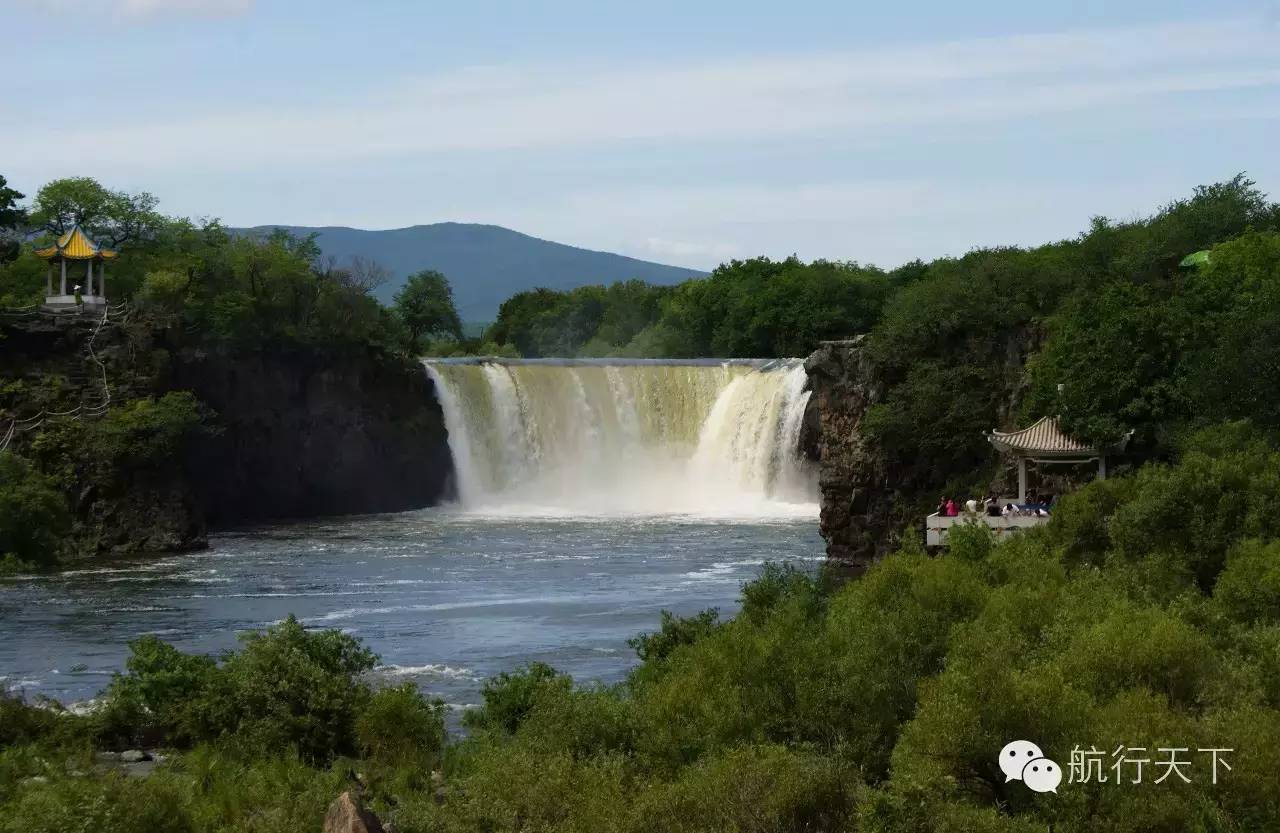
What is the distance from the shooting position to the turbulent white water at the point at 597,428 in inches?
2456

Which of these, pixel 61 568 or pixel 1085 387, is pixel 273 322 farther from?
pixel 1085 387

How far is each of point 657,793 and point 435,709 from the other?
7.61m

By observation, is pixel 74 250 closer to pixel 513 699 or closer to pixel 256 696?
pixel 256 696

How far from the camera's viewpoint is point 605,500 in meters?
63.4

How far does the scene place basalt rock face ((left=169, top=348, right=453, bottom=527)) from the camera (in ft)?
194

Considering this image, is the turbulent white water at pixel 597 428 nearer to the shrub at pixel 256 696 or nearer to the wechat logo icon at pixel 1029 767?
the shrub at pixel 256 696

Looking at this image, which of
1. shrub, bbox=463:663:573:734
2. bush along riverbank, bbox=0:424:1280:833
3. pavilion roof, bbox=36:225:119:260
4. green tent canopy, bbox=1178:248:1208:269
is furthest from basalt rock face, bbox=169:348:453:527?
shrub, bbox=463:663:573:734

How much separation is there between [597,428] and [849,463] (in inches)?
833

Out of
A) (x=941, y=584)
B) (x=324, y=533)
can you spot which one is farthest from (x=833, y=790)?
(x=324, y=533)

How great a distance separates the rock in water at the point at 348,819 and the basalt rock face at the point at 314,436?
132ft

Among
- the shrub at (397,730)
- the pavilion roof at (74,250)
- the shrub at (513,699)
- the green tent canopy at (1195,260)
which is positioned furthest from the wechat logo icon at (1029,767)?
the pavilion roof at (74,250)

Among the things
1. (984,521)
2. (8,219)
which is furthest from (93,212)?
(984,521)

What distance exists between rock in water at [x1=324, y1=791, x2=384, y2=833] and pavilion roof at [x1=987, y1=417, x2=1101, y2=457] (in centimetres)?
2175

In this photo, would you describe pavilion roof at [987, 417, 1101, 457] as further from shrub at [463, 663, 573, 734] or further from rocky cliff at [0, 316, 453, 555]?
rocky cliff at [0, 316, 453, 555]
